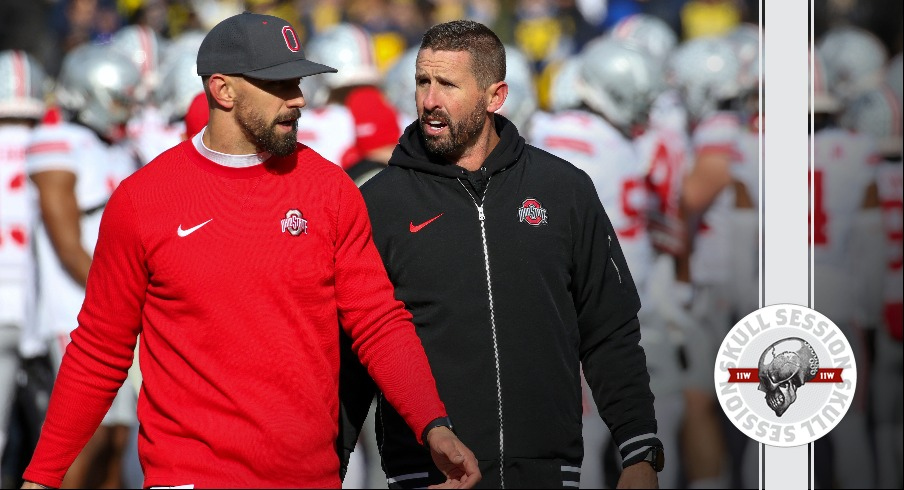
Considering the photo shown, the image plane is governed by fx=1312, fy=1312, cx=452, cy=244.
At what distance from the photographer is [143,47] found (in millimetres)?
7949

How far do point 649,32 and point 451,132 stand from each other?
5154mm

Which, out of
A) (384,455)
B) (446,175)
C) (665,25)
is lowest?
(384,455)

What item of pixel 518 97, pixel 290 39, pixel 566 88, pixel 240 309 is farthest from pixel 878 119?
pixel 240 309

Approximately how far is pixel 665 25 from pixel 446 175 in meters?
5.46

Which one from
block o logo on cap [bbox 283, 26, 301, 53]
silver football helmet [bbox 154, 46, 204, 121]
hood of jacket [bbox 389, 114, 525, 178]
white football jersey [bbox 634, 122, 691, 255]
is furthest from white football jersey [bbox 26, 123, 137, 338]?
block o logo on cap [bbox 283, 26, 301, 53]

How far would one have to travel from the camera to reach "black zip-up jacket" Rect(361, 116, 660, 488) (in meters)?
3.18

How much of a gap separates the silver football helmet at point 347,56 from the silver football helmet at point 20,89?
5.04 ft

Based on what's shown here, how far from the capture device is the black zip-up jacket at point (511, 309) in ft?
10.4

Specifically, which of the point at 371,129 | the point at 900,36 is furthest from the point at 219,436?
the point at 900,36

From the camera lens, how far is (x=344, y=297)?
116 inches

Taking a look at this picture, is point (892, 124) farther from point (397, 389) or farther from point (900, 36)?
point (397, 389)

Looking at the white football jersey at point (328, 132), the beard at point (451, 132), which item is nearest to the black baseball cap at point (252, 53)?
the beard at point (451, 132)

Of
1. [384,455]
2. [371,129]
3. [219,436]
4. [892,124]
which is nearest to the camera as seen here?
[219,436]

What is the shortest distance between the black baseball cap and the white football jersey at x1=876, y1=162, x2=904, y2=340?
423 centimetres
